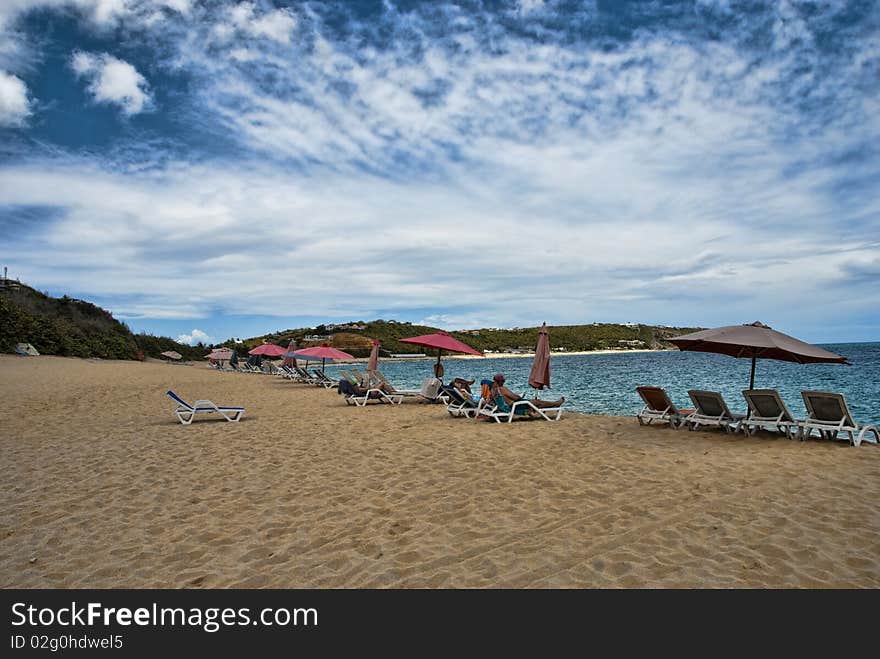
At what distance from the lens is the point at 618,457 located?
6922 millimetres

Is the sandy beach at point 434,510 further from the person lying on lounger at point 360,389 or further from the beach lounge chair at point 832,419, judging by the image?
the person lying on lounger at point 360,389

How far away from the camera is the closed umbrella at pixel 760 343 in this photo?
779 centimetres

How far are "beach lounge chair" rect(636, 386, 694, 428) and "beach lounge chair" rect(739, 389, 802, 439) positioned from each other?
42.0 inches

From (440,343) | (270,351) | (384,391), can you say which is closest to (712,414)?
(440,343)

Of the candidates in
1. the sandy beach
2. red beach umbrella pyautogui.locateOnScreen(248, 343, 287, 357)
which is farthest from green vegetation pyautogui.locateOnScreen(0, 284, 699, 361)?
Result: red beach umbrella pyautogui.locateOnScreen(248, 343, 287, 357)

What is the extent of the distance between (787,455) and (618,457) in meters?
2.18

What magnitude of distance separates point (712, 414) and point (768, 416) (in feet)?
2.84

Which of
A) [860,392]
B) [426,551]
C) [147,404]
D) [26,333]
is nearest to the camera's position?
[426,551]

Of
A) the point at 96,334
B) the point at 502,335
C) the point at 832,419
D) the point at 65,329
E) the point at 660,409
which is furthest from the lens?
the point at 502,335

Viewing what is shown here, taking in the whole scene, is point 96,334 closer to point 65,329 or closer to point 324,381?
point 65,329

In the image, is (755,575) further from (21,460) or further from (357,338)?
(357,338)

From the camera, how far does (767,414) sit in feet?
27.0

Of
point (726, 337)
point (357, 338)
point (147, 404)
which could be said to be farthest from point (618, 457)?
point (357, 338)
